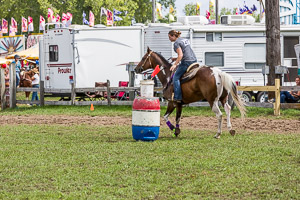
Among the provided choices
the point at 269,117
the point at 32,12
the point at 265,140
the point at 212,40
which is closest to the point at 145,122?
the point at 265,140

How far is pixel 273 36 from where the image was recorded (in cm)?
1955

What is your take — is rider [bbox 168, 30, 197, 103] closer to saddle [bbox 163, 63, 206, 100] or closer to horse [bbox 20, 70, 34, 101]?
saddle [bbox 163, 63, 206, 100]

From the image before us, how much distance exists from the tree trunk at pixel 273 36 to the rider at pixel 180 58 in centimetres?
747

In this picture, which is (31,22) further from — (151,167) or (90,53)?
(151,167)

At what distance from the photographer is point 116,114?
62.8ft

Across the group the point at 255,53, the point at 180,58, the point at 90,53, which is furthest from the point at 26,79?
the point at 180,58

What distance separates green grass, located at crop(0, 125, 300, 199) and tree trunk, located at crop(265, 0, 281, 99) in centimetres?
699

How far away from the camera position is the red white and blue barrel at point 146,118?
11.9 metres

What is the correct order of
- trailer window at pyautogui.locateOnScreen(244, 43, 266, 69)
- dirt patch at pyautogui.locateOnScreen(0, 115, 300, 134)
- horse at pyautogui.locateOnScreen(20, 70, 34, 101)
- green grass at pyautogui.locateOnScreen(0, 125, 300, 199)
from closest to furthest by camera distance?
green grass at pyautogui.locateOnScreen(0, 125, 300, 199), dirt patch at pyautogui.locateOnScreen(0, 115, 300, 134), trailer window at pyautogui.locateOnScreen(244, 43, 266, 69), horse at pyautogui.locateOnScreen(20, 70, 34, 101)

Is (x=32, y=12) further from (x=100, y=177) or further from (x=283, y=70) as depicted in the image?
(x=100, y=177)

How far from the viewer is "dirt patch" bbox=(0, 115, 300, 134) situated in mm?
14812

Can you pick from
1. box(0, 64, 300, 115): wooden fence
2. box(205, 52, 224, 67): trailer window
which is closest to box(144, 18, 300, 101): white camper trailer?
box(205, 52, 224, 67): trailer window

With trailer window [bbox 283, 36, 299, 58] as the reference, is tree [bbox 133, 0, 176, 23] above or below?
above

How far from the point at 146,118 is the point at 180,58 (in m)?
1.57
